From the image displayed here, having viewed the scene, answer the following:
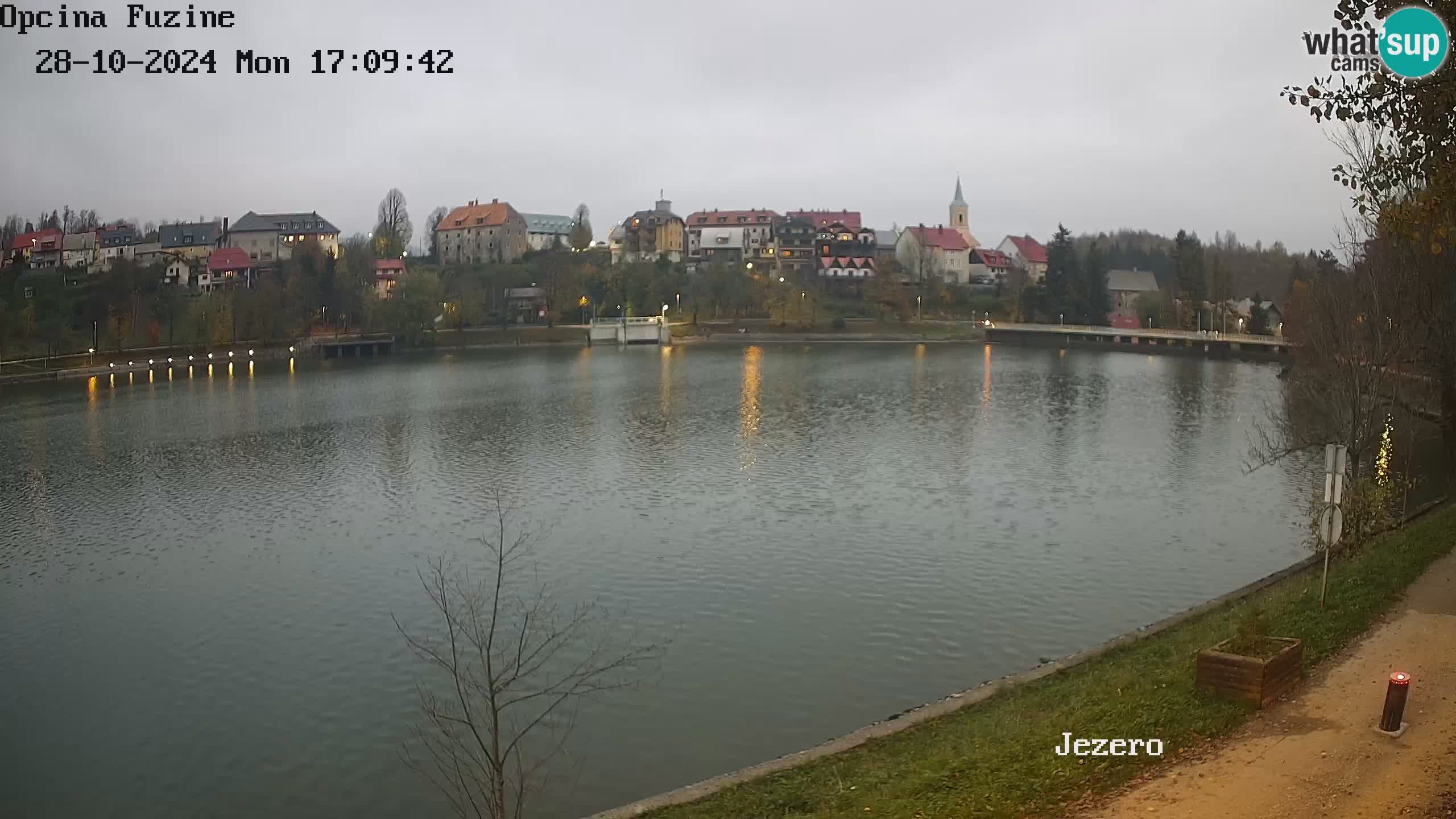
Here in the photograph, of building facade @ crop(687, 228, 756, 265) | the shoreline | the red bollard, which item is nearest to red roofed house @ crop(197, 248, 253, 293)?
building facade @ crop(687, 228, 756, 265)

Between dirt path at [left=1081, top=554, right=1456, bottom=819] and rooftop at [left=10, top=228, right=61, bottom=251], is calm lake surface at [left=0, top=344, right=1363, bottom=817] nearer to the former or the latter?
dirt path at [left=1081, top=554, right=1456, bottom=819]

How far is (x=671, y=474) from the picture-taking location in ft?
107

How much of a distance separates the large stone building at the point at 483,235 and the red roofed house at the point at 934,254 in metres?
52.3

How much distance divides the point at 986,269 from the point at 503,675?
464 ft

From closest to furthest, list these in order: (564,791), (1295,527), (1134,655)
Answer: (564,791) < (1134,655) < (1295,527)

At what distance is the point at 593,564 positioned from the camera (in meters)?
22.6

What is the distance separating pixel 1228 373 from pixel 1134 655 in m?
61.3

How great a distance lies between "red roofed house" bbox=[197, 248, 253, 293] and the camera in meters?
120

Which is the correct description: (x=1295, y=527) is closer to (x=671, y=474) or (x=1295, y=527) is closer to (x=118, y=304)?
(x=671, y=474)

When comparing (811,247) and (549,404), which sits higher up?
(811,247)

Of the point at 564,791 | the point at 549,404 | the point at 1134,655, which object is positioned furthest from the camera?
the point at 549,404

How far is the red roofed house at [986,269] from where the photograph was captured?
5827 inches

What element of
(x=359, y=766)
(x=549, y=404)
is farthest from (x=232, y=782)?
(x=549, y=404)

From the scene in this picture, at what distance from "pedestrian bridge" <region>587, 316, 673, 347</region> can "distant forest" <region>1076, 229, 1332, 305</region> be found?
44.8 meters
